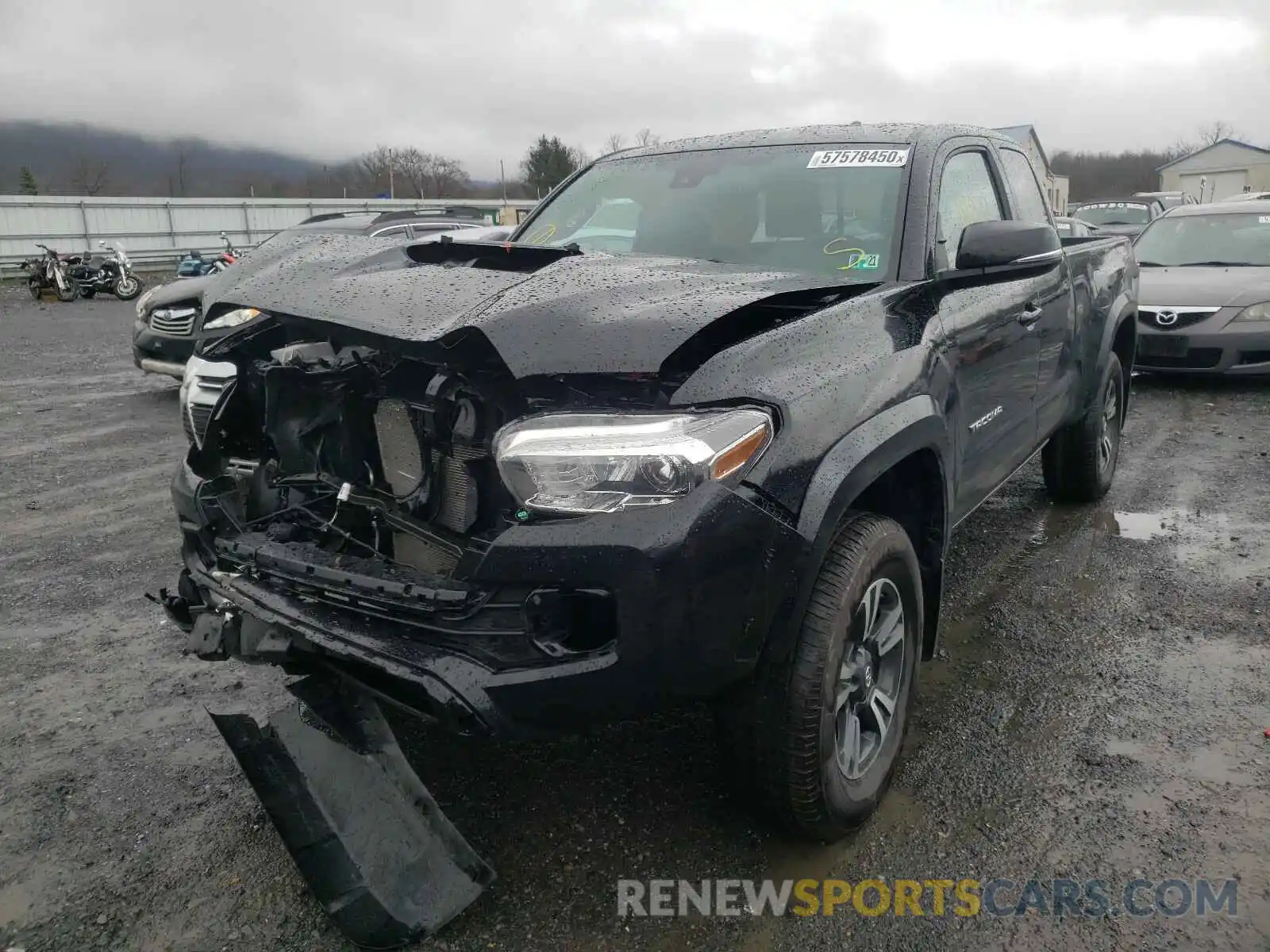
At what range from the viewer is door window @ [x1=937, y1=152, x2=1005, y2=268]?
3.29 meters

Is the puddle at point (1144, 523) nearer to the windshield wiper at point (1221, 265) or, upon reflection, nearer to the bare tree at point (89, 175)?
the windshield wiper at point (1221, 265)

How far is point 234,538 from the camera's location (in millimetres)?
2639

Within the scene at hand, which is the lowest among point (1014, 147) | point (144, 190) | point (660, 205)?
point (660, 205)

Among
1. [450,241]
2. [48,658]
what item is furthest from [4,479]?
[450,241]

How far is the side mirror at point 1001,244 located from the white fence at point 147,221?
2077 cm

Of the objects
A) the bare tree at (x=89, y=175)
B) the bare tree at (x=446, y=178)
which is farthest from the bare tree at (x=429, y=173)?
the bare tree at (x=89, y=175)

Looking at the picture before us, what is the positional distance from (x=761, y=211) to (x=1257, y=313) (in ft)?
22.9

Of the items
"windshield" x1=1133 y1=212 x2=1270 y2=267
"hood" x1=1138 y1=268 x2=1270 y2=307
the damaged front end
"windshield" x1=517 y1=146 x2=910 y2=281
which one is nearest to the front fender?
the damaged front end

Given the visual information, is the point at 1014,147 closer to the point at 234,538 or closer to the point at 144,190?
the point at 234,538

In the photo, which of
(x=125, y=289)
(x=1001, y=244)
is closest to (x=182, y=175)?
(x=125, y=289)

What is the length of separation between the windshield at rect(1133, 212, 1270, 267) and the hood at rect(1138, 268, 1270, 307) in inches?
17.6

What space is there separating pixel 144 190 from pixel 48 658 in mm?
86587

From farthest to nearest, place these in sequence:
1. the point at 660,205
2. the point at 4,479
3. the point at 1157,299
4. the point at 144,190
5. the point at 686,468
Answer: the point at 144,190 → the point at 1157,299 → the point at 4,479 → the point at 660,205 → the point at 686,468

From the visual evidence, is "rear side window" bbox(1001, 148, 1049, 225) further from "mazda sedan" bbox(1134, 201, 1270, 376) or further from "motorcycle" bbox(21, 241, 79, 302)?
"motorcycle" bbox(21, 241, 79, 302)
